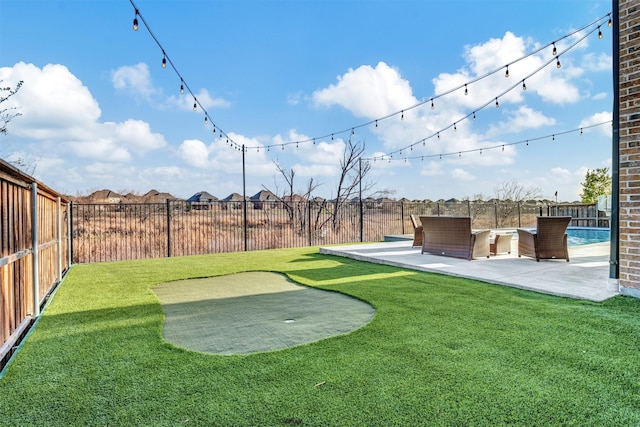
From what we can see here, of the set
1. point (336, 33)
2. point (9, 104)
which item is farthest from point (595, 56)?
point (9, 104)

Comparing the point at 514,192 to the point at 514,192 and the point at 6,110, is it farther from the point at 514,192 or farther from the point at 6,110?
the point at 6,110

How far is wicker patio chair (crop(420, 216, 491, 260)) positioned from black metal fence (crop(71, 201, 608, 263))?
389cm

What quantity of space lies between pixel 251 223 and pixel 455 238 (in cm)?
704

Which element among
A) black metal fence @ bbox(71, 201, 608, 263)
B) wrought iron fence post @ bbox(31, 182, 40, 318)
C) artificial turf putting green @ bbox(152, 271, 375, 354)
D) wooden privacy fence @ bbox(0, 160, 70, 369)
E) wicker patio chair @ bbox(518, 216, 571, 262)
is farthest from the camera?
black metal fence @ bbox(71, 201, 608, 263)

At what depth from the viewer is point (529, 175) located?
16734 millimetres

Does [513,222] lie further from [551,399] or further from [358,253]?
[551,399]

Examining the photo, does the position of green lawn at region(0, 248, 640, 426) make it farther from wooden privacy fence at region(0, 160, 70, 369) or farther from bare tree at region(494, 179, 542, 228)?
bare tree at region(494, 179, 542, 228)

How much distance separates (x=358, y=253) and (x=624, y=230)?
4343mm

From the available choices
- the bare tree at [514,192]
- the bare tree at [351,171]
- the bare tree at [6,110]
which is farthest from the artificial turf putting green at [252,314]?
the bare tree at [514,192]

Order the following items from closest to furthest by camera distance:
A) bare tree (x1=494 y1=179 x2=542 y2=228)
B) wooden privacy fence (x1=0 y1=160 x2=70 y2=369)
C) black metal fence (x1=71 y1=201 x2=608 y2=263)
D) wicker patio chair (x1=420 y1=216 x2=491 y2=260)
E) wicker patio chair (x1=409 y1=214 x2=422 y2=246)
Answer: wooden privacy fence (x1=0 y1=160 x2=70 y2=369)
wicker patio chair (x1=420 y1=216 x2=491 y2=260)
wicker patio chair (x1=409 y1=214 x2=422 y2=246)
black metal fence (x1=71 y1=201 x2=608 y2=263)
bare tree (x1=494 y1=179 x2=542 y2=228)

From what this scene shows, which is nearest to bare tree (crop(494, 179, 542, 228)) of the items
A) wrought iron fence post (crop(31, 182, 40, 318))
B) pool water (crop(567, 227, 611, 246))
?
pool water (crop(567, 227, 611, 246))

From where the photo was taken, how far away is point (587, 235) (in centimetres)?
1145

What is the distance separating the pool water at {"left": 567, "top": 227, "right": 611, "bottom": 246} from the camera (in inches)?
405

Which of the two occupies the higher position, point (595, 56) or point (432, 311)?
point (595, 56)
